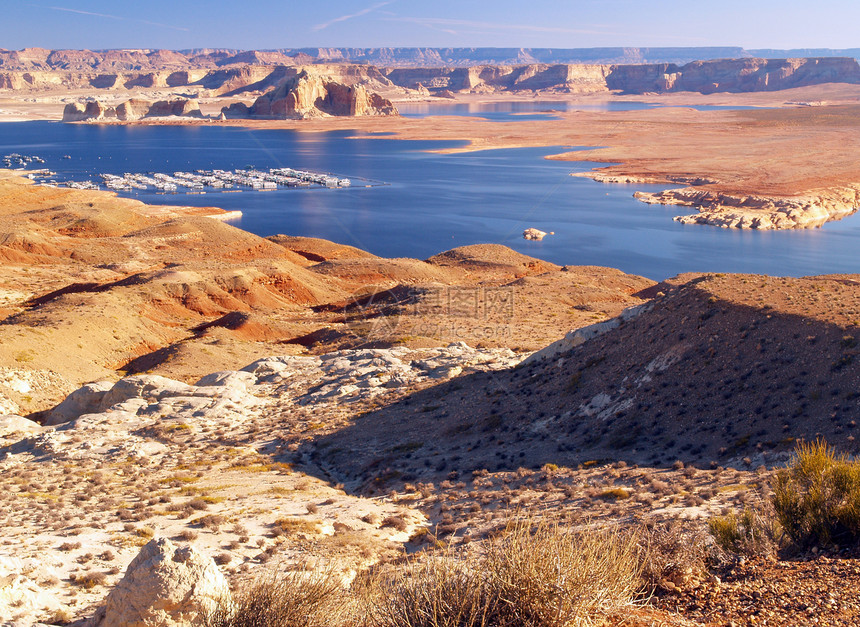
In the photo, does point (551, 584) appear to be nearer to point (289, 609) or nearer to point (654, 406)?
point (289, 609)

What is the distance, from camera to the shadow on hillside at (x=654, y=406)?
13195 millimetres

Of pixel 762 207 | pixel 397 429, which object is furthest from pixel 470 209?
pixel 397 429

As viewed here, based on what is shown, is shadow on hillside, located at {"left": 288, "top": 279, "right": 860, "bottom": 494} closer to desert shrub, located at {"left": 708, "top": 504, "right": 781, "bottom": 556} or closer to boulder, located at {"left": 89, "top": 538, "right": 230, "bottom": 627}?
desert shrub, located at {"left": 708, "top": 504, "right": 781, "bottom": 556}

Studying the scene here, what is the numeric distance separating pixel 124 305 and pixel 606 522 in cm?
2884

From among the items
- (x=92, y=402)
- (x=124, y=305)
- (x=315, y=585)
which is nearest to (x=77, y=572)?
(x=315, y=585)

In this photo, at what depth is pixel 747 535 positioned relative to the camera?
26.1 feet

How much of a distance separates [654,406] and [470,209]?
68826 millimetres

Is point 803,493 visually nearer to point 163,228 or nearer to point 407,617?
point 407,617

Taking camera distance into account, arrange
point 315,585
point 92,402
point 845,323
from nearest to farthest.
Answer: point 315,585
point 845,323
point 92,402

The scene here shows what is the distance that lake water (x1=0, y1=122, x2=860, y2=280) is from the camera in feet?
208

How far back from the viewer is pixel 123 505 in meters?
12.2

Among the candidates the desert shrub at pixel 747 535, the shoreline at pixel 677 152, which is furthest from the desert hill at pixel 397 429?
the shoreline at pixel 677 152

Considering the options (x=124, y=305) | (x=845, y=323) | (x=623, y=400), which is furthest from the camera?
(x=124, y=305)

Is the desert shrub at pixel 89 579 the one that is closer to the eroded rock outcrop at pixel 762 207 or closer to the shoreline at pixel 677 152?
the eroded rock outcrop at pixel 762 207
